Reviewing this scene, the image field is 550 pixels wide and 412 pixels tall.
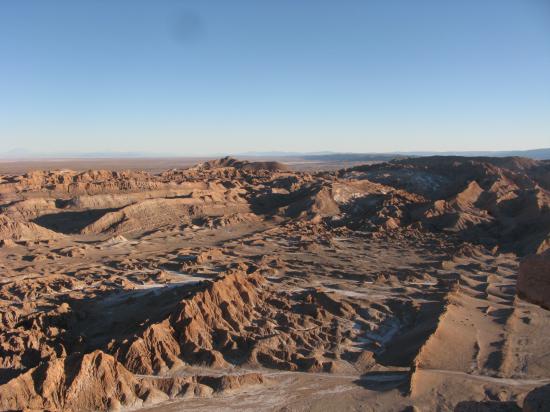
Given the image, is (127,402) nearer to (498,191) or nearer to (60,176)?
(60,176)

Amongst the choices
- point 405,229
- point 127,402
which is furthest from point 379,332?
point 405,229

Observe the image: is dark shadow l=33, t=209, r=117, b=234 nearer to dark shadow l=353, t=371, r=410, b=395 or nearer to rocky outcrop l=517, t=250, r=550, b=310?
dark shadow l=353, t=371, r=410, b=395

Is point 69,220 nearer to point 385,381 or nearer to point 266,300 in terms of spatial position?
point 266,300

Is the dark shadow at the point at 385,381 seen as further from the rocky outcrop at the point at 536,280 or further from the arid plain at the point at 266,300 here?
the rocky outcrop at the point at 536,280

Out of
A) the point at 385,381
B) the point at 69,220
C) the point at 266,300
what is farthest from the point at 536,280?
the point at 69,220

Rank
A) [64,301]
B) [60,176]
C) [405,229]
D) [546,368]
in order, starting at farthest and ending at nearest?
1. [60,176]
2. [405,229]
3. [64,301]
4. [546,368]

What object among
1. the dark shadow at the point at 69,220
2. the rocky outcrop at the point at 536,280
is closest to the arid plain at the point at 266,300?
the rocky outcrop at the point at 536,280

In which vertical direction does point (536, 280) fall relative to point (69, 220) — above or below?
above

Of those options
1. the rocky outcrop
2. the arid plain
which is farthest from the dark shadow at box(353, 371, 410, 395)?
the rocky outcrop
